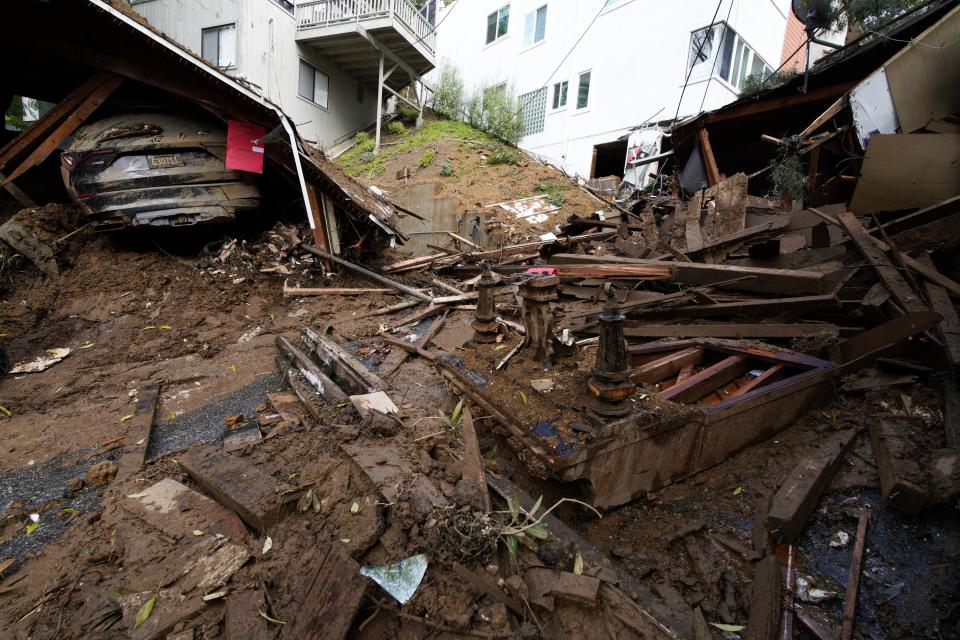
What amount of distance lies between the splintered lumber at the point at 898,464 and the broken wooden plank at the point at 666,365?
1.37 meters

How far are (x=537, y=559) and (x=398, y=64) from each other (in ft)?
66.9

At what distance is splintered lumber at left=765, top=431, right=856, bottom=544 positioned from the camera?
2686mm

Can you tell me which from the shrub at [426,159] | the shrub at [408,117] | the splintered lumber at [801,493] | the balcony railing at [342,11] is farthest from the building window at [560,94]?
the splintered lumber at [801,493]

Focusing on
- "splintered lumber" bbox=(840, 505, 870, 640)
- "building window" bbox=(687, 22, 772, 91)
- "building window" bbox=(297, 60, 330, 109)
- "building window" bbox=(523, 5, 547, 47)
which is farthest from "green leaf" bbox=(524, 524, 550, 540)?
"building window" bbox=(523, 5, 547, 47)

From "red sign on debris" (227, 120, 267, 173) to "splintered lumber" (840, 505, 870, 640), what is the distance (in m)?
7.66

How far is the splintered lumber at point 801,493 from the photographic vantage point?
8.81 feet

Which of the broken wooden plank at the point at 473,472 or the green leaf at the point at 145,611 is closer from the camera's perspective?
the green leaf at the point at 145,611

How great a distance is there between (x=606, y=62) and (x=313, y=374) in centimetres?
1700

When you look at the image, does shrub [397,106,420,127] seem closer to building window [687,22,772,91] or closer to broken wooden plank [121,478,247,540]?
building window [687,22,772,91]

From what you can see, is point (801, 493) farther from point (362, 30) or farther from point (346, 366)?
point (362, 30)

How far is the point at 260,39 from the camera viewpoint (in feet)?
48.0

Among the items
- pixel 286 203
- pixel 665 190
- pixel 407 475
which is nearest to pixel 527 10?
pixel 665 190

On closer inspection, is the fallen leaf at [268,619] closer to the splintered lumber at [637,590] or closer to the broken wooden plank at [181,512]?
the broken wooden plank at [181,512]

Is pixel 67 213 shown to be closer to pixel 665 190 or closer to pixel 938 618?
pixel 938 618
